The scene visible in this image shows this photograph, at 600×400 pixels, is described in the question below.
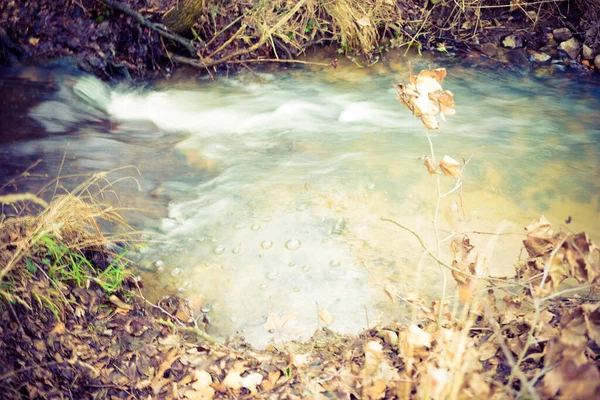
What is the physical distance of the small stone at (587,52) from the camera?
698 cm

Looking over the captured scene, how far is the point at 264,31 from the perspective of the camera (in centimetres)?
668

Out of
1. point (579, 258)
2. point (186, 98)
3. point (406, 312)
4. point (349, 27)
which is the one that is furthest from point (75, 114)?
point (579, 258)

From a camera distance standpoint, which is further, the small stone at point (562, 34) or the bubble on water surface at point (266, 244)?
the small stone at point (562, 34)

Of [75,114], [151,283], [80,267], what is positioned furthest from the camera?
[75,114]

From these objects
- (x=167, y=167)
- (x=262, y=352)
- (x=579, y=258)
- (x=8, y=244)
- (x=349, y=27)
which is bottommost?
(x=262, y=352)

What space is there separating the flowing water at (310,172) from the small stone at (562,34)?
0.98 meters

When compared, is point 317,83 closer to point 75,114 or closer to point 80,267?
point 75,114

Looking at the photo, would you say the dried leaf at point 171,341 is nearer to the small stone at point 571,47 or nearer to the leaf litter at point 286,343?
the leaf litter at point 286,343

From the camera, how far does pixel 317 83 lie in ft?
23.1

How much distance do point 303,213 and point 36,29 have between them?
18.4ft

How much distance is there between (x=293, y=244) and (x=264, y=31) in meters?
3.86

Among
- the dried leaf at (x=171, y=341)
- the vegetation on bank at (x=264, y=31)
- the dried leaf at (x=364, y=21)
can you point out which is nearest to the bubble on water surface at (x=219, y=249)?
the dried leaf at (x=171, y=341)

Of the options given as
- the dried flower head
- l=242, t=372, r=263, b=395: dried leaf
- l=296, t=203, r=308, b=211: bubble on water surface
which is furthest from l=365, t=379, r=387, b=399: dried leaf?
l=296, t=203, r=308, b=211: bubble on water surface

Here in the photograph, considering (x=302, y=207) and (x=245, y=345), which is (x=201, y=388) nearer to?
(x=245, y=345)
